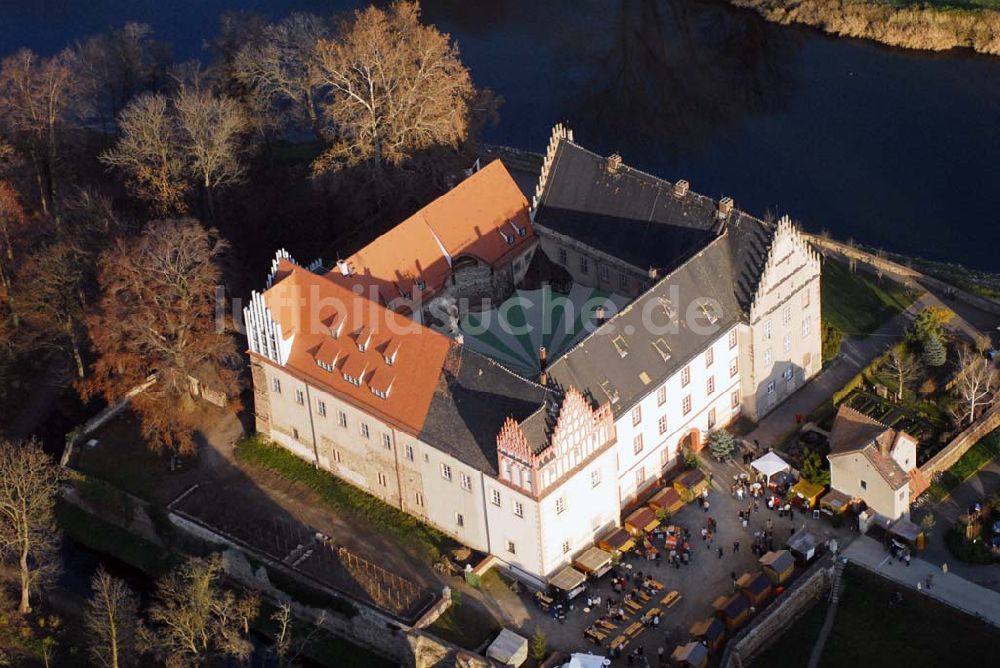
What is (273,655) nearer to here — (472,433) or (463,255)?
(472,433)

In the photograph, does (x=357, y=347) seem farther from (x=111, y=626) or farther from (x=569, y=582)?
(x=111, y=626)

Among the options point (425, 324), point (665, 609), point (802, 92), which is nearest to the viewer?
point (665, 609)

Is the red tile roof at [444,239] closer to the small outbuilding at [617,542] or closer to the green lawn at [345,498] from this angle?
the green lawn at [345,498]

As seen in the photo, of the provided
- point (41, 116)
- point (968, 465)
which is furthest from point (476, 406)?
point (41, 116)

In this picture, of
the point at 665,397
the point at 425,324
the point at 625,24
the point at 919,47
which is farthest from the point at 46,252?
the point at 919,47

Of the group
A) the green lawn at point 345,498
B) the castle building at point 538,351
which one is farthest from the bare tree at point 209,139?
the green lawn at point 345,498

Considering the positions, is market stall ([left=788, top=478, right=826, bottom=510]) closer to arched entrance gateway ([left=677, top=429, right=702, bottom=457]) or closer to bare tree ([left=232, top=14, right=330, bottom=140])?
arched entrance gateway ([left=677, top=429, right=702, bottom=457])
